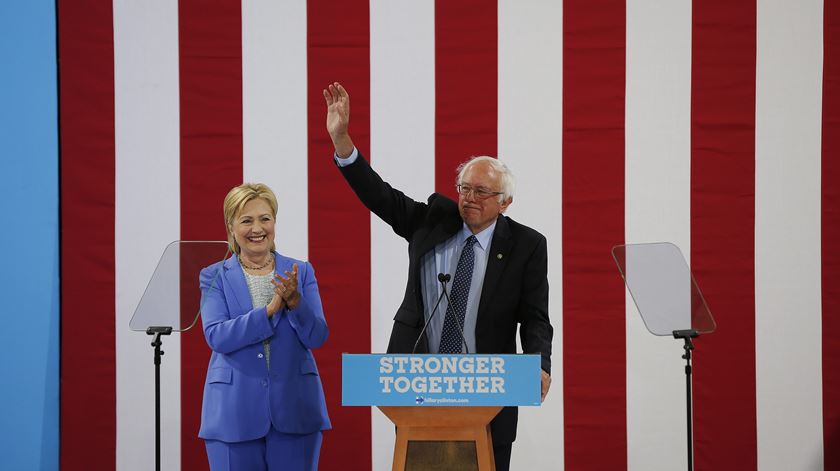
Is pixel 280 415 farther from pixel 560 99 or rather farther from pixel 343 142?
pixel 560 99

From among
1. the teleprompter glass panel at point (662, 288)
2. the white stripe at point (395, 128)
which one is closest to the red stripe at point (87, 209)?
the white stripe at point (395, 128)

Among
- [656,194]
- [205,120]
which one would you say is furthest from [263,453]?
[656,194]

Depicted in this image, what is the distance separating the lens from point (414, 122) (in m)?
3.82

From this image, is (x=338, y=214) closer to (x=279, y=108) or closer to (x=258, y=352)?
(x=279, y=108)

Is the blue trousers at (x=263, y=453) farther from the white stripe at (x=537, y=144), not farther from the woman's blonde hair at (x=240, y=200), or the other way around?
the white stripe at (x=537, y=144)

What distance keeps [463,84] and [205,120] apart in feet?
3.93

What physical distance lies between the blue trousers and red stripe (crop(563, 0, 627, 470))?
62.4 inches

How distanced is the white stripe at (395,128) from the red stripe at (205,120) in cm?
63

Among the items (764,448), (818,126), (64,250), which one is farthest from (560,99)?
(64,250)

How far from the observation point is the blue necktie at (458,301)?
2652 millimetres

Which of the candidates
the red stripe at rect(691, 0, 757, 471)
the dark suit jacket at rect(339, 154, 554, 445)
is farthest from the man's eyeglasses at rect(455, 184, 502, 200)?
the red stripe at rect(691, 0, 757, 471)

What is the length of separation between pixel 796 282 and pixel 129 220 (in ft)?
10.0

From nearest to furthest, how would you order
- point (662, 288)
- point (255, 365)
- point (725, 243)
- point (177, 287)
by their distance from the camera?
1. point (255, 365)
2. point (177, 287)
3. point (662, 288)
4. point (725, 243)

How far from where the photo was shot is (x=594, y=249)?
12.5ft
